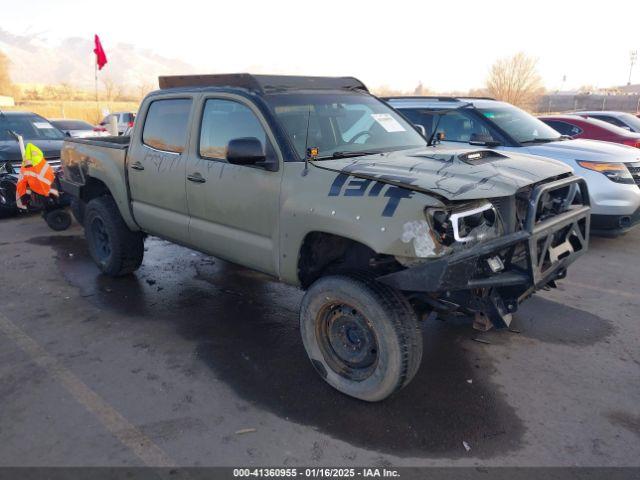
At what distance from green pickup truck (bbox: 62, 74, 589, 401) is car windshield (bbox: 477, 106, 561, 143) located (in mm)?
3032

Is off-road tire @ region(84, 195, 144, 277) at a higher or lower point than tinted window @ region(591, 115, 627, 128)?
lower

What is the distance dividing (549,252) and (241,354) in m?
2.33

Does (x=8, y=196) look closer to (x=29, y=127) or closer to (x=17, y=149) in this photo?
(x=17, y=149)

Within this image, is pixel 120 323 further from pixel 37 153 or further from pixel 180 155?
pixel 37 153

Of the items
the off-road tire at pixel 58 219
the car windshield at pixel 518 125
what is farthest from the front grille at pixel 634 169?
the off-road tire at pixel 58 219

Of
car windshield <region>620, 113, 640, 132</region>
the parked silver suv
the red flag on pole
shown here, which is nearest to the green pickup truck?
the parked silver suv

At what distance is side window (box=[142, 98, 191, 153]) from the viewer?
436 cm

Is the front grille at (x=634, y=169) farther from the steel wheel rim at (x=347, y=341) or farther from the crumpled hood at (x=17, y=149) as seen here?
the crumpled hood at (x=17, y=149)

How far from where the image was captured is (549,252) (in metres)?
3.30

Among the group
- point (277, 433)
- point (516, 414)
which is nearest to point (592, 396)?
point (516, 414)

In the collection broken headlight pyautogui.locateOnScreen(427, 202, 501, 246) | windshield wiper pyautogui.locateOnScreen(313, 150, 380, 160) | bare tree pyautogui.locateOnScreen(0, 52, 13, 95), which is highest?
bare tree pyautogui.locateOnScreen(0, 52, 13, 95)

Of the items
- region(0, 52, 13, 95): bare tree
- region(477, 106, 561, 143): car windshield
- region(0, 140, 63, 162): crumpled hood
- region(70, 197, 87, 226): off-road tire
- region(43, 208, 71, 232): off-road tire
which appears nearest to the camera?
region(70, 197, 87, 226): off-road tire

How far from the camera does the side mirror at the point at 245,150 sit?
3.36 meters

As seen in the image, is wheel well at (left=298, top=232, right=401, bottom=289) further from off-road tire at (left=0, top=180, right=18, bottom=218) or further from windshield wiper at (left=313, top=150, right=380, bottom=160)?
off-road tire at (left=0, top=180, right=18, bottom=218)
